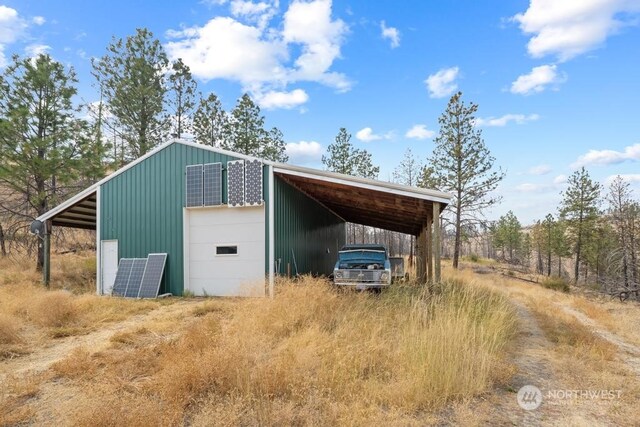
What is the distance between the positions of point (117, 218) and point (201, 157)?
434 centimetres

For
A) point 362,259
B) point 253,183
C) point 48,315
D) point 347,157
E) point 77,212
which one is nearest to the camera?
point 48,315

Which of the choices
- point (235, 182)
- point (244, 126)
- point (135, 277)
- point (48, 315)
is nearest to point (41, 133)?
point (135, 277)

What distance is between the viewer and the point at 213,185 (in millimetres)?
12109

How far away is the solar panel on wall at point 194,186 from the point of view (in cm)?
1229

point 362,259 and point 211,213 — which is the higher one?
point 211,213

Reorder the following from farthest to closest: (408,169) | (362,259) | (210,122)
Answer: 1. (408,169)
2. (210,122)
3. (362,259)

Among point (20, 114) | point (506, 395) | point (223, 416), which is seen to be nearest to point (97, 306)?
point (223, 416)

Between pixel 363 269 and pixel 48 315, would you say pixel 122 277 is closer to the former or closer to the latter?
pixel 48 315

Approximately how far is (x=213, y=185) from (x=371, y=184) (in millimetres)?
5431

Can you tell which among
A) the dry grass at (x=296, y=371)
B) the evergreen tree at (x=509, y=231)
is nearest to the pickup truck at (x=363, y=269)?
the dry grass at (x=296, y=371)

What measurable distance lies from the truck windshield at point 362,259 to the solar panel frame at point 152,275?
6.29m

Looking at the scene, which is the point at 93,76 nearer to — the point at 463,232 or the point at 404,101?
the point at 404,101

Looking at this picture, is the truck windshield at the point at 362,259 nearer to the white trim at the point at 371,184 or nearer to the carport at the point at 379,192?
the carport at the point at 379,192

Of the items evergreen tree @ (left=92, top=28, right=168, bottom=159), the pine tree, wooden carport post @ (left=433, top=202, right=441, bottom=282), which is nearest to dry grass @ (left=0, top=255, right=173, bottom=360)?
wooden carport post @ (left=433, top=202, right=441, bottom=282)
